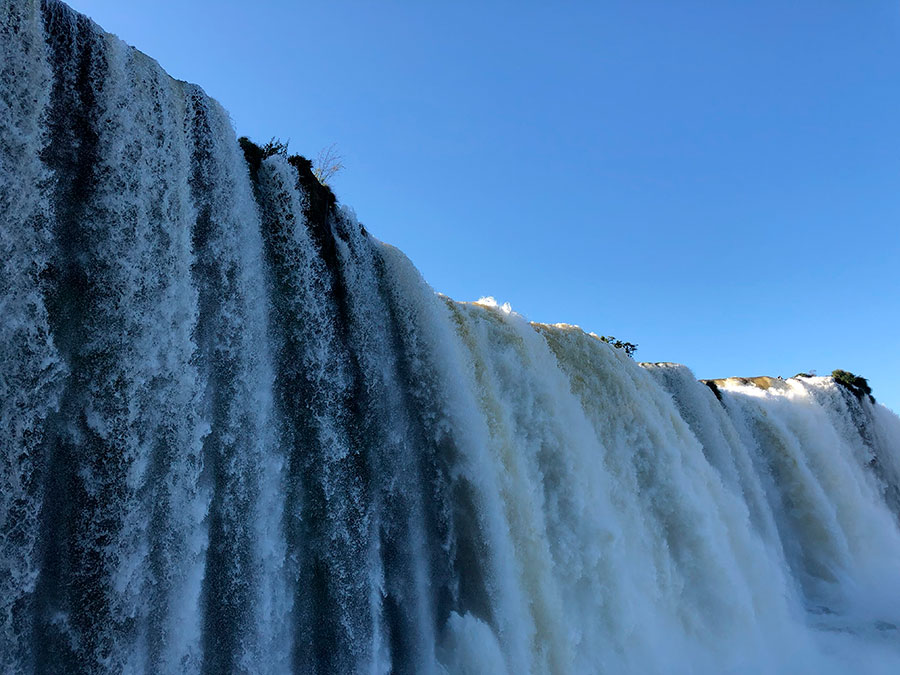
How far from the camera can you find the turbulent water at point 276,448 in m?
3.58

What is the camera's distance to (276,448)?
475 cm

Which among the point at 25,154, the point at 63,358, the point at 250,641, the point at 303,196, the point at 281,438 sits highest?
the point at 303,196

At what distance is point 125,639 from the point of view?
3.52 metres

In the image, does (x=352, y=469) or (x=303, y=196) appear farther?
(x=303, y=196)

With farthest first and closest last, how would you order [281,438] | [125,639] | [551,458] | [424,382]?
[551,458]
[424,382]
[281,438]
[125,639]

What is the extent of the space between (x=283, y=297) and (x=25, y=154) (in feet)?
7.34

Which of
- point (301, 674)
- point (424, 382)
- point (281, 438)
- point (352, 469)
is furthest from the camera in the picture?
point (424, 382)

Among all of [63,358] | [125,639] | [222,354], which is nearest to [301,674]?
[125,639]

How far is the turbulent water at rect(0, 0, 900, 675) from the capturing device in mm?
3576

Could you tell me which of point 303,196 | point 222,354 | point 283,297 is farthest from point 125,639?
point 303,196

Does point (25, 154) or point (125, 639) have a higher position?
point (25, 154)

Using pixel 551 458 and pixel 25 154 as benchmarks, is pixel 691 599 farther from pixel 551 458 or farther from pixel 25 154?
pixel 25 154

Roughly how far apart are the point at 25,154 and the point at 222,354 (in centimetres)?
193

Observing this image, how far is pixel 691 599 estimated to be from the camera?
26.0ft
